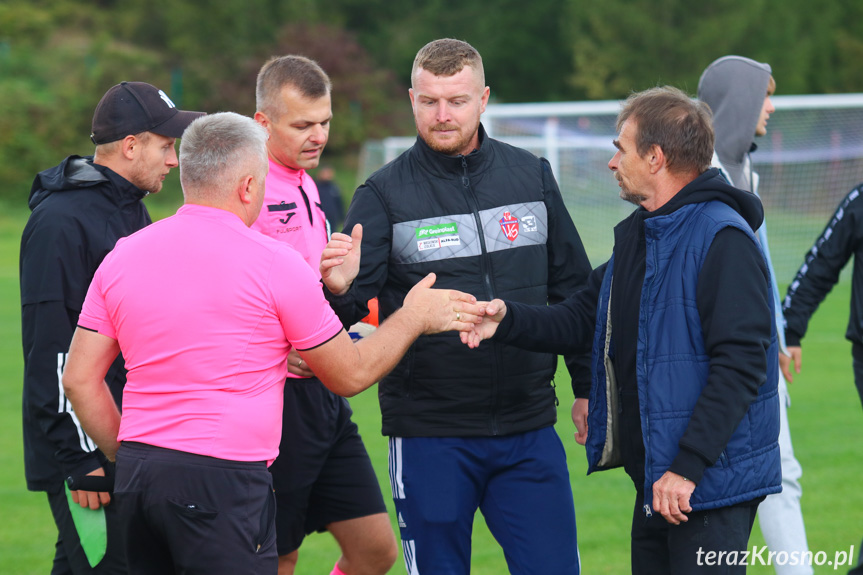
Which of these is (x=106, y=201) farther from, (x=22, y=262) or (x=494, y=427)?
(x=494, y=427)

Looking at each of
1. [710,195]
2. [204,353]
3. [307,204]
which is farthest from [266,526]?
[710,195]

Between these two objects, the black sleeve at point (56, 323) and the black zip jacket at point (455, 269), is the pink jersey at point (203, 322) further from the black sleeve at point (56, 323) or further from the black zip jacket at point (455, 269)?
the black zip jacket at point (455, 269)

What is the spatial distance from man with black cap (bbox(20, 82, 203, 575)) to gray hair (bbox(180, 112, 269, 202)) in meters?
0.78

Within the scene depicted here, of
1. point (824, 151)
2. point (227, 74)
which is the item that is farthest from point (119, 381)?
point (227, 74)

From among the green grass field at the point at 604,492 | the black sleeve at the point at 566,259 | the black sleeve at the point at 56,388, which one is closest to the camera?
the black sleeve at the point at 56,388

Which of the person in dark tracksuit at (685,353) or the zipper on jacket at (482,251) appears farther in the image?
the zipper on jacket at (482,251)

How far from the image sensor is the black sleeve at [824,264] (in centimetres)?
508

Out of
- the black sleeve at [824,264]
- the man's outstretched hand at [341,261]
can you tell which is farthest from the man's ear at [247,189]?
Result: the black sleeve at [824,264]

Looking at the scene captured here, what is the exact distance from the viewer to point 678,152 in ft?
11.0

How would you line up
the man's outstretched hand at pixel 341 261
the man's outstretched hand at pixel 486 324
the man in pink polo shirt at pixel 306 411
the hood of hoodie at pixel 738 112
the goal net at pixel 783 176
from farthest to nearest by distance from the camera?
the goal net at pixel 783 176 < the hood of hoodie at pixel 738 112 < the man in pink polo shirt at pixel 306 411 < the man's outstretched hand at pixel 486 324 < the man's outstretched hand at pixel 341 261

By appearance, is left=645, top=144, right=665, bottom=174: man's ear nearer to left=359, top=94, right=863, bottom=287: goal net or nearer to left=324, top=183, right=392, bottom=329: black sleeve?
left=324, top=183, right=392, bottom=329: black sleeve

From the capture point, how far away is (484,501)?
4.05 metres

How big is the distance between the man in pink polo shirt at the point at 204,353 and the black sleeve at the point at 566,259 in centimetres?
140

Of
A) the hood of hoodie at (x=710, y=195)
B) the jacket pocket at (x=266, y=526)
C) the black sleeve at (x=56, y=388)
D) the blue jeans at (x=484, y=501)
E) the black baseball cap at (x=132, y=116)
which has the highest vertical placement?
the black baseball cap at (x=132, y=116)
